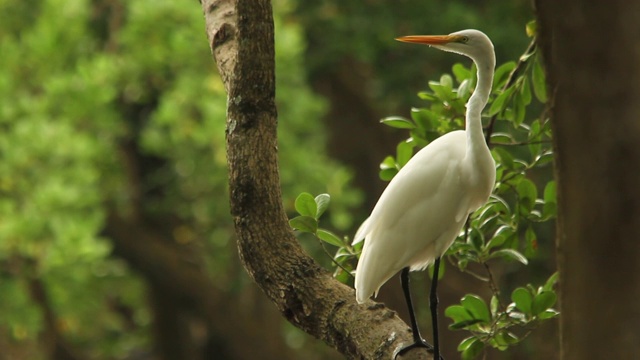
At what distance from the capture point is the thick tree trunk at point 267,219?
1.82 m

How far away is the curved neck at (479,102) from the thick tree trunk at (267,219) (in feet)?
1.19

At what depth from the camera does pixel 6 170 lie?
607 centimetres

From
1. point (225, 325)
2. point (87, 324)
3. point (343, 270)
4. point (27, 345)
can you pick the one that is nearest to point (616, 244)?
point (343, 270)

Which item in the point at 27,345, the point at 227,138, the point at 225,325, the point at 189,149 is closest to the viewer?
the point at 227,138

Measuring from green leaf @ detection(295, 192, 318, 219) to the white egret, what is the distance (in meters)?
0.15

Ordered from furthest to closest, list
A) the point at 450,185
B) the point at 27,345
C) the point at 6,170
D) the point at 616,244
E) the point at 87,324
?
the point at 27,345
the point at 87,324
the point at 6,170
the point at 450,185
the point at 616,244

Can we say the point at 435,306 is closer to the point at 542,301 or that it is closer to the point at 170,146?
the point at 542,301

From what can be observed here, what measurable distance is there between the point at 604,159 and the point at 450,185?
116cm

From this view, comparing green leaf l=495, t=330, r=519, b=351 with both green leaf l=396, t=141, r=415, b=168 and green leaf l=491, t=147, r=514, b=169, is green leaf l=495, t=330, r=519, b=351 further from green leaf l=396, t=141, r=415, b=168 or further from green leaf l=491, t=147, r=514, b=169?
green leaf l=396, t=141, r=415, b=168

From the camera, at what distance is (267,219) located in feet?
6.02

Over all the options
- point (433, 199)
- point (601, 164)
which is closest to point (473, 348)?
point (433, 199)

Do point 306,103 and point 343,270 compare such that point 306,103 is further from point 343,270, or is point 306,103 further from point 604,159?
point 604,159

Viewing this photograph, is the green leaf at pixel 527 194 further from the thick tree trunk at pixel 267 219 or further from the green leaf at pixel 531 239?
the thick tree trunk at pixel 267 219

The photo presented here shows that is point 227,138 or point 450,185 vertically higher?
point 227,138
